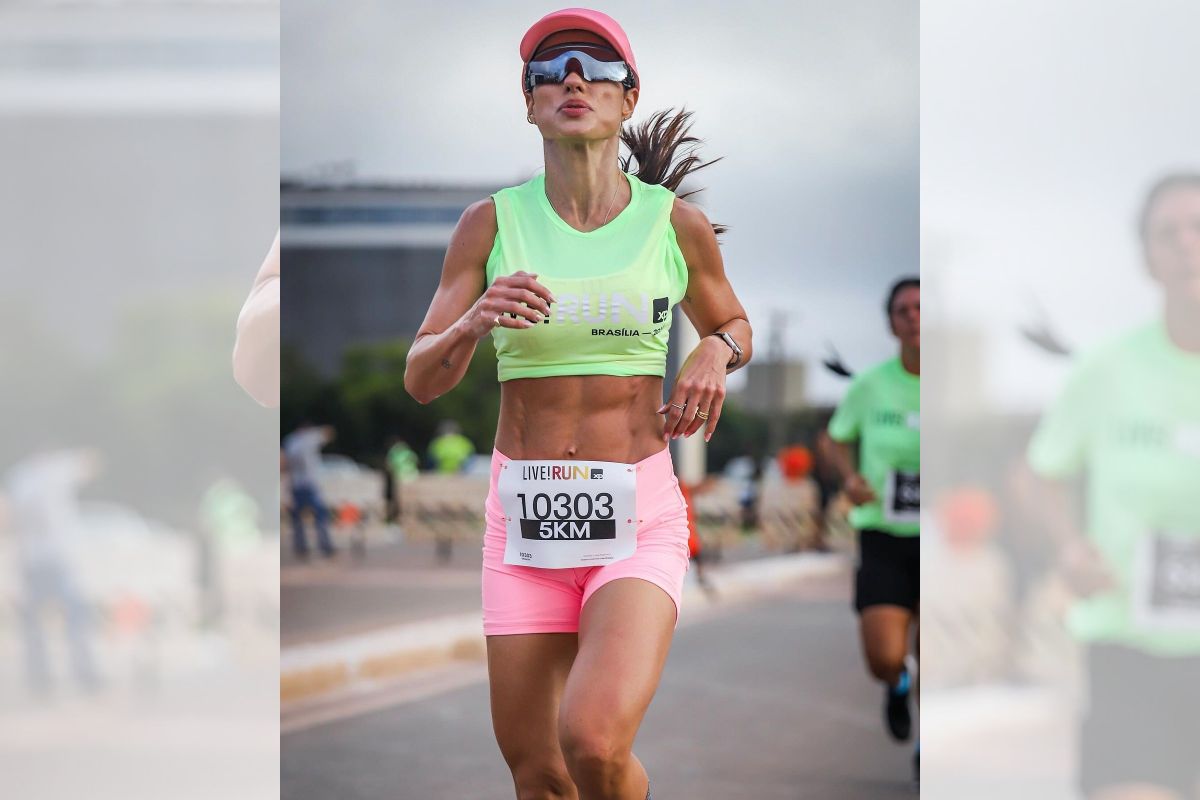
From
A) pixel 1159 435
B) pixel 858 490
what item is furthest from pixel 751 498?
pixel 1159 435

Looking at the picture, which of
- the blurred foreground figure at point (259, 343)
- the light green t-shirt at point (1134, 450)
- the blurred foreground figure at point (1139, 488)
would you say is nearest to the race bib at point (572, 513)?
the blurred foreground figure at point (259, 343)

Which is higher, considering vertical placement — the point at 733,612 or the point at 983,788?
the point at 733,612

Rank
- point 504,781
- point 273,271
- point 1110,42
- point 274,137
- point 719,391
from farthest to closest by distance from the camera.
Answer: point 274,137 < point 1110,42 < point 504,781 < point 273,271 < point 719,391

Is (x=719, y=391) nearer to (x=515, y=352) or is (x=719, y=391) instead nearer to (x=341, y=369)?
(x=515, y=352)

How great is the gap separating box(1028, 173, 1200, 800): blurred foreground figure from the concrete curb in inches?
51.1

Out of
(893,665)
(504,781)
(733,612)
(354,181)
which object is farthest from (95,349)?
(893,665)

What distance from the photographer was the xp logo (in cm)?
306

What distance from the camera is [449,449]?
5.38 metres

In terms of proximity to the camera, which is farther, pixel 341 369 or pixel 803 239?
pixel 341 369

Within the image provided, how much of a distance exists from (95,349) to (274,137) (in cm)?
108

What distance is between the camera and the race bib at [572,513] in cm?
303

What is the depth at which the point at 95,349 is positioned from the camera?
17.7ft

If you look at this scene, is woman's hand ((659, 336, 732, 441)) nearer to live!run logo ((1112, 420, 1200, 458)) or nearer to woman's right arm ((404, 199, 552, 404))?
woman's right arm ((404, 199, 552, 404))

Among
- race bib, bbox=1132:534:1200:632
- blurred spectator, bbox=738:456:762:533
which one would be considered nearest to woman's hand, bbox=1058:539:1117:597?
race bib, bbox=1132:534:1200:632
